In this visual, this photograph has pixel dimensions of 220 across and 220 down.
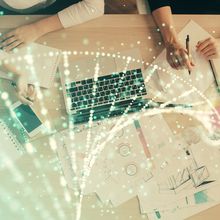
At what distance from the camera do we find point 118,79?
1332 mm

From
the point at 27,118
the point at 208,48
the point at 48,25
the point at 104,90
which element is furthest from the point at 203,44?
the point at 27,118

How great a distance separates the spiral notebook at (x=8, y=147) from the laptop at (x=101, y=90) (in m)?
0.19

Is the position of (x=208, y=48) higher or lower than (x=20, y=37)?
lower

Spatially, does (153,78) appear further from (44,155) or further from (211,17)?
(44,155)

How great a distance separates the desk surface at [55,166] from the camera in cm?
129

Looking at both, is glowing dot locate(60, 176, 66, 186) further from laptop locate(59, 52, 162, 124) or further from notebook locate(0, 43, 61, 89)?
notebook locate(0, 43, 61, 89)

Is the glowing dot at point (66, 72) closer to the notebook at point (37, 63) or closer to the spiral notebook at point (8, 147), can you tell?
the notebook at point (37, 63)

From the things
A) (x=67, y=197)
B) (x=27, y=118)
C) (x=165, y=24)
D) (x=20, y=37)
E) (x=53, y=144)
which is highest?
(x=20, y=37)

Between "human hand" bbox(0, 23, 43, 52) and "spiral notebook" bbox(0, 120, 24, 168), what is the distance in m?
0.25

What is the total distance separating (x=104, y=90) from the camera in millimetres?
1320

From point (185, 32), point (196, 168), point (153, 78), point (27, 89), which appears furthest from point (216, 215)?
point (27, 89)

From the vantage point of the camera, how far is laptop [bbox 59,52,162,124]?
1.32m

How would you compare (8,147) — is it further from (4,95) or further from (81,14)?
(81,14)

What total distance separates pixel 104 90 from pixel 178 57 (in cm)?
25
